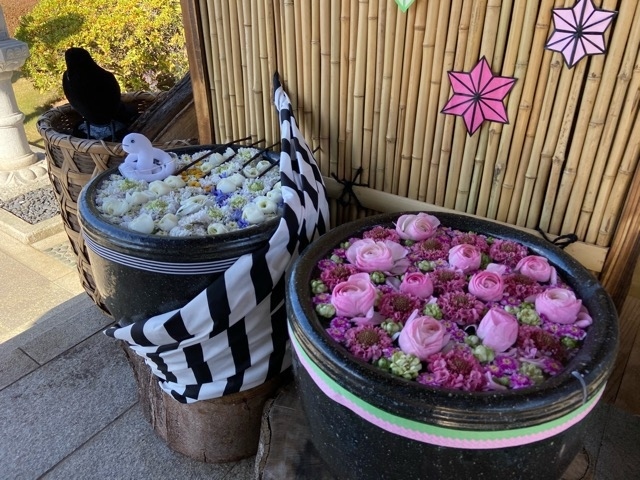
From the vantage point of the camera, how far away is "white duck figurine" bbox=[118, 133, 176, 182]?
2227 mm

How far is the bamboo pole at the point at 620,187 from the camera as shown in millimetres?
1643

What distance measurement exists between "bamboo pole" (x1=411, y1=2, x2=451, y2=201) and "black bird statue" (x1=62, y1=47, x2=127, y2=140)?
73.1 inches

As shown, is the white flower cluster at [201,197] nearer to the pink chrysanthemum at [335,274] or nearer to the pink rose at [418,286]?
the pink chrysanthemum at [335,274]

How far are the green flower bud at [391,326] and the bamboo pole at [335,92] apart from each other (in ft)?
3.50

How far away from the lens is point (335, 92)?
2188 millimetres

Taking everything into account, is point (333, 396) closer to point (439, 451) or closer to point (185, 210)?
point (439, 451)

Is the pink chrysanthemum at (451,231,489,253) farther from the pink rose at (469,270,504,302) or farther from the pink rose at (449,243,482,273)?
the pink rose at (469,270,504,302)

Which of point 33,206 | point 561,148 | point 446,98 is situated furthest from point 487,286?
point 33,206

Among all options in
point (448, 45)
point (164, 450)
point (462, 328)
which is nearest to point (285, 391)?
point (164, 450)

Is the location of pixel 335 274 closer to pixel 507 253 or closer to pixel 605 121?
pixel 507 253

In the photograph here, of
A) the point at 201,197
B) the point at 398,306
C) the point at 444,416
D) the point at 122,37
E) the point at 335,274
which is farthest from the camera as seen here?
the point at 122,37

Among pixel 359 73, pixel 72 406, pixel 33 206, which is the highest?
pixel 359 73

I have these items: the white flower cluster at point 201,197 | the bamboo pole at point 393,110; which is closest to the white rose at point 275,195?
the white flower cluster at point 201,197

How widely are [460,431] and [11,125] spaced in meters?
5.62
